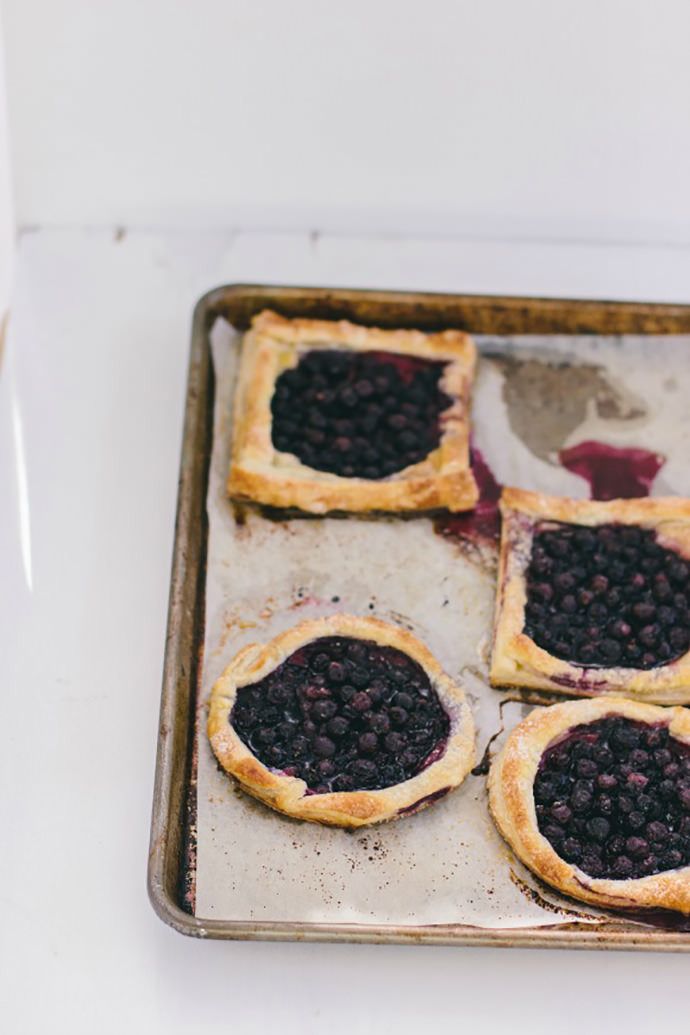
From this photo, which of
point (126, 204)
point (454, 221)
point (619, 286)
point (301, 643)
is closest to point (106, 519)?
point (301, 643)

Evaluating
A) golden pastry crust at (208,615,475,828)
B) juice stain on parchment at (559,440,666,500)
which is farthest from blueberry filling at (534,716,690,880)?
juice stain on parchment at (559,440,666,500)

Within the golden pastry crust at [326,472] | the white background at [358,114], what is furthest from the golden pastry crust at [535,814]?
the white background at [358,114]

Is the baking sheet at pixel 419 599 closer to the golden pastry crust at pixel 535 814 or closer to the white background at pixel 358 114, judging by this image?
the golden pastry crust at pixel 535 814

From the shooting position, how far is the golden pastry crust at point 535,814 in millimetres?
3131

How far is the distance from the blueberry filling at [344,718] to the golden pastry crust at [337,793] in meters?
0.03

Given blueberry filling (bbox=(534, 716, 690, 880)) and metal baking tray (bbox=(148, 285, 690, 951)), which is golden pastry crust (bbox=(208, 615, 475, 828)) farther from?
blueberry filling (bbox=(534, 716, 690, 880))

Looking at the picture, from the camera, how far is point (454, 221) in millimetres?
4543

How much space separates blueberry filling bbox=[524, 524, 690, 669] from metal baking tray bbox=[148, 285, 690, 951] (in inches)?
30.1

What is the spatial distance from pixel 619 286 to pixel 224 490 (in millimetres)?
1561

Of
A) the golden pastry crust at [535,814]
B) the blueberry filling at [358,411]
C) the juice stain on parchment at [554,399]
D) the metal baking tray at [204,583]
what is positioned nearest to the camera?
the metal baking tray at [204,583]

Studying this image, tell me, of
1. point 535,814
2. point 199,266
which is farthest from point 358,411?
point 535,814

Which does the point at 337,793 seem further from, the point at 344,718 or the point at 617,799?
the point at 617,799

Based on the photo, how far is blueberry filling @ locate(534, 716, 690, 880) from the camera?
10.5 feet

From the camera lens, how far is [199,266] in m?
4.49
